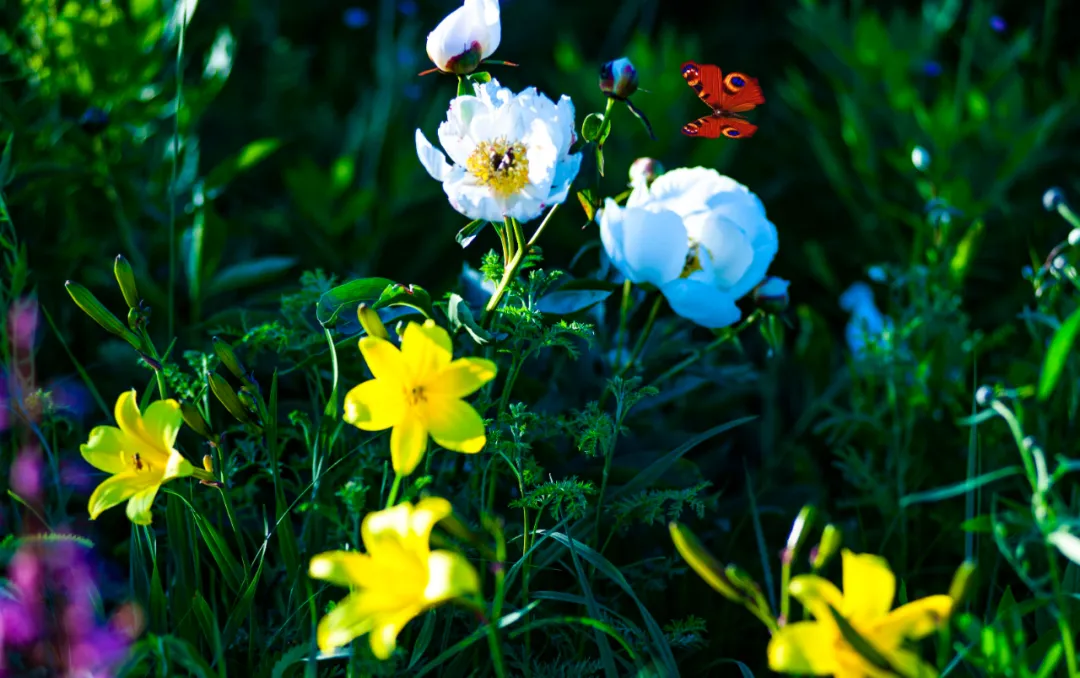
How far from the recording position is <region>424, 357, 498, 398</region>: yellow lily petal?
0.71 m

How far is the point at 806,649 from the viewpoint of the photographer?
0.57 m

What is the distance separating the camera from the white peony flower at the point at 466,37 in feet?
2.67

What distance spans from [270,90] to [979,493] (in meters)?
1.38

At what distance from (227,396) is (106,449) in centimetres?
9

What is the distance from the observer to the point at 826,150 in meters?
1.75

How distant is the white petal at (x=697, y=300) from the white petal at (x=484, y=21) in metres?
0.27

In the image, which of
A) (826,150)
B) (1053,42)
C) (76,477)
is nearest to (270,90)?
(826,150)

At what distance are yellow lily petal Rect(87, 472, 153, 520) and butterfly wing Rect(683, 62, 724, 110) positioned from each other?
0.50m

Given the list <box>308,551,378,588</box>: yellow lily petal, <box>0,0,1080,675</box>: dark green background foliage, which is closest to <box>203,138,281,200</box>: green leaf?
<box>0,0,1080,675</box>: dark green background foliage

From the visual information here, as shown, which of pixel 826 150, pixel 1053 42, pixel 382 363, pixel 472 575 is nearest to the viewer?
pixel 472 575

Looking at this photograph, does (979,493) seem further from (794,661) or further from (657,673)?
(794,661)

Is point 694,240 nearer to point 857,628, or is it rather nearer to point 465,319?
point 465,319

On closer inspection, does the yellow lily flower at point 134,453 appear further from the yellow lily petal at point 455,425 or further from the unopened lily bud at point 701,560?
the unopened lily bud at point 701,560

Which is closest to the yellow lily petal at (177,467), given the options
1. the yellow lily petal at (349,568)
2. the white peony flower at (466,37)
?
the yellow lily petal at (349,568)
